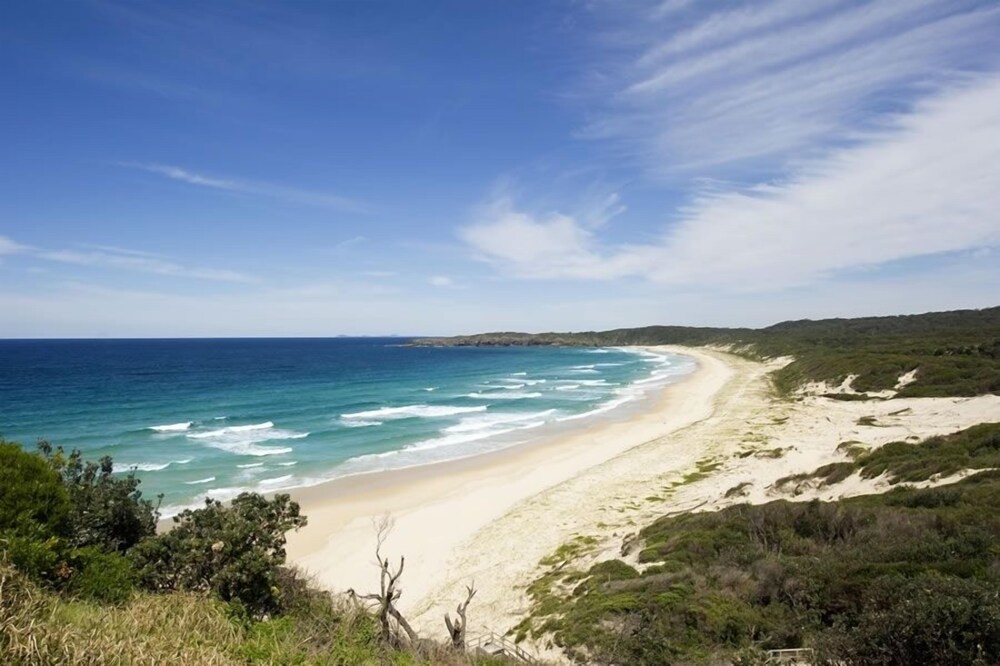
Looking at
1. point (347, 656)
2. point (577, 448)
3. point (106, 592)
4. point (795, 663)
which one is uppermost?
point (106, 592)

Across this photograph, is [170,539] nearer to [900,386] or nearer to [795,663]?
[795,663]

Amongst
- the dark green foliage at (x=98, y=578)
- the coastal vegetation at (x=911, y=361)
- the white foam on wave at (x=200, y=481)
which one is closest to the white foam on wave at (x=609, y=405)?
the coastal vegetation at (x=911, y=361)

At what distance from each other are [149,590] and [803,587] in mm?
9934

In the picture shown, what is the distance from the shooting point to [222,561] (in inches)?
316

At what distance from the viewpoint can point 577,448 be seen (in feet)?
102

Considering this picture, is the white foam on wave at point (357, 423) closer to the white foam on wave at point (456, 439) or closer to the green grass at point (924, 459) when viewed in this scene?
the white foam on wave at point (456, 439)

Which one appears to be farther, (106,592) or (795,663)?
(795,663)

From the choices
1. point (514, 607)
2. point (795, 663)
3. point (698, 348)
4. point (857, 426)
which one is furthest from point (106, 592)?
point (698, 348)

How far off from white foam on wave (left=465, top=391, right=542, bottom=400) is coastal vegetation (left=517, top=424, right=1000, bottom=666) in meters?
40.9

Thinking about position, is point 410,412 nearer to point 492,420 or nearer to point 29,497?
point 492,420

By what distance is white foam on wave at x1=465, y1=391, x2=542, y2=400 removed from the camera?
181 feet

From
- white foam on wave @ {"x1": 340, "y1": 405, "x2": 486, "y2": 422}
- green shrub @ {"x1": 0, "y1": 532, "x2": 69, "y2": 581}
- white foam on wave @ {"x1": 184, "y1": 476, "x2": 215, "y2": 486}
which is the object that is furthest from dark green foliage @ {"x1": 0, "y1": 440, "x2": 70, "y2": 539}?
white foam on wave @ {"x1": 340, "y1": 405, "x2": 486, "y2": 422}

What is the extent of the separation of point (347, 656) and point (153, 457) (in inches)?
1124

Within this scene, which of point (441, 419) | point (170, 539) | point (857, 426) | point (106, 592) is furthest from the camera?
point (441, 419)
